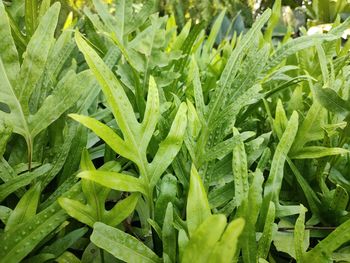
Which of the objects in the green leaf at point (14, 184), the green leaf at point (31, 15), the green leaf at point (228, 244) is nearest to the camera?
the green leaf at point (228, 244)

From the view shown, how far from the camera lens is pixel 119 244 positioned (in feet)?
0.98

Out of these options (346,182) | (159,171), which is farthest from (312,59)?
(159,171)

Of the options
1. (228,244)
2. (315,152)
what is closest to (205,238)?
(228,244)

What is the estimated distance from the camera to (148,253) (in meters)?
0.31

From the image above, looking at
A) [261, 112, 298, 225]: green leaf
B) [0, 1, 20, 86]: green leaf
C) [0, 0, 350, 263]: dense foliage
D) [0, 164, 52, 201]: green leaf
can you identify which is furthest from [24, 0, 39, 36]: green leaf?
[261, 112, 298, 225]: green leaf

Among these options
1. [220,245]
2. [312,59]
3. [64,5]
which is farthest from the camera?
[64,5]

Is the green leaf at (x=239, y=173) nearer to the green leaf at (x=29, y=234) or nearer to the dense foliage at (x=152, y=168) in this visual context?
the dense foliage at (x=152, y=168)

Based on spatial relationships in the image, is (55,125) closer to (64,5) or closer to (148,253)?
(148,253)

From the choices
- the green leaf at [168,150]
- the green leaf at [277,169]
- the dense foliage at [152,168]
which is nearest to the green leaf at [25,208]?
the dense foliage at [152,168]

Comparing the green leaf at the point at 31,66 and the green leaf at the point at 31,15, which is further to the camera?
the green leaf at the point at 31,15

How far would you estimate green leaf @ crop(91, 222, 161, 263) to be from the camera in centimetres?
29

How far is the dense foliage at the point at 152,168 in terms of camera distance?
32 centimetres

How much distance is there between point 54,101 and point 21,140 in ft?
0.25

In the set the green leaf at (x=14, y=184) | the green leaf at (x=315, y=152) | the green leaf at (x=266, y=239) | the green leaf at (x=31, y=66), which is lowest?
the green leaf at (x=266, y=239)
